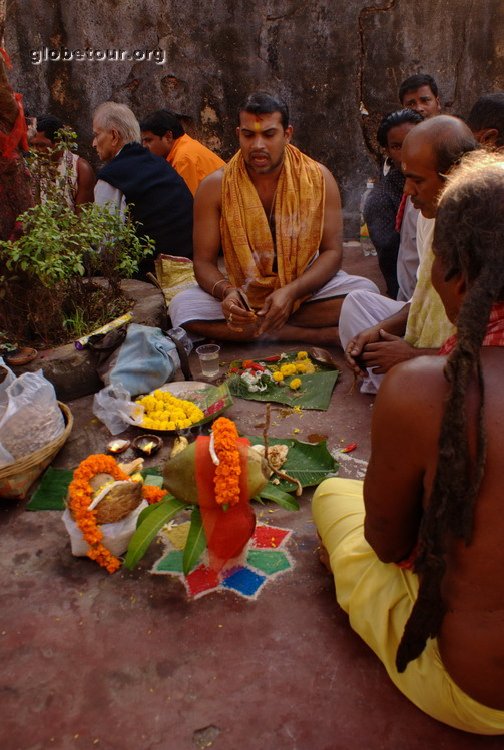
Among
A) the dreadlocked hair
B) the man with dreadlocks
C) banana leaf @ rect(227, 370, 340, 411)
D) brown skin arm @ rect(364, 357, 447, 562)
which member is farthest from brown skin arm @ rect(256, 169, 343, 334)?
the dreadlocked hair

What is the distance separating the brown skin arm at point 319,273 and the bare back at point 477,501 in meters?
2.75

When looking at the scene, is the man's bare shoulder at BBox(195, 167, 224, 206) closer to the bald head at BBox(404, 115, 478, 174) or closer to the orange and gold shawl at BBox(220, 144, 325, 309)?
the orange and gold shawl at BBox(220, 144, 325, 309)

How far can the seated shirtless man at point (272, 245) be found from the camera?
4688 millimetres

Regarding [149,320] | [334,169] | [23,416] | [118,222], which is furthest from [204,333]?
[334,169]

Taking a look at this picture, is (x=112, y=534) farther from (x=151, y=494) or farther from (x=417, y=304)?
(x=417, y=304)

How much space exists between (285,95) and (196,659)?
7.00 meters

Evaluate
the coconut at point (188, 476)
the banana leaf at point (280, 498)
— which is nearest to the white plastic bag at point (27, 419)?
the coconut at point (188, 476)

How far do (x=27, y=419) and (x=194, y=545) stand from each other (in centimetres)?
131

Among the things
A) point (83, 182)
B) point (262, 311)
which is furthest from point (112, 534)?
point (83, 182)

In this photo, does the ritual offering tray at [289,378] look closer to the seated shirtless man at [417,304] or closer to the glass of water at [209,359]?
the glass of water at [209,359]

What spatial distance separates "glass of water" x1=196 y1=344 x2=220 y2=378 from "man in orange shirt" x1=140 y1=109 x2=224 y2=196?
8.74 ft

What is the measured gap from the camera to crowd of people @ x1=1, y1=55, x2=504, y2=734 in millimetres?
1424

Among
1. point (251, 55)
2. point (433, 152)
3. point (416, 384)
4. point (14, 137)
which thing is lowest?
point (416, 384)

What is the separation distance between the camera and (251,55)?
286 inches
